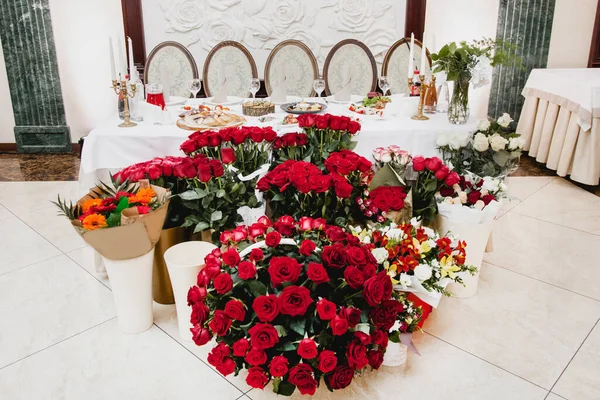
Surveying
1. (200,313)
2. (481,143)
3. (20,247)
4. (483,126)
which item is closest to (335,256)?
(200,313)

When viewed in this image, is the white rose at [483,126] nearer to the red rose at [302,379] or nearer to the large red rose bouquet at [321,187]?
the large red rose bouquet at [321,187]

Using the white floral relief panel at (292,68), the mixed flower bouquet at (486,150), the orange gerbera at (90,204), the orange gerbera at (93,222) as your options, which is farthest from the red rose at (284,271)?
the white floral relief panel at (292,68)

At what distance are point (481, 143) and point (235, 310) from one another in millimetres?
1411

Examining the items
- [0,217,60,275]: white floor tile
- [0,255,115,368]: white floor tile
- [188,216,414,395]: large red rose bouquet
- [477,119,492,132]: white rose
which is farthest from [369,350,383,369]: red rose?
[0,217,60,275]: white floor tile

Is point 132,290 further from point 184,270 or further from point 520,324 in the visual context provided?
point 520,324

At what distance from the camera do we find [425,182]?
221 cm

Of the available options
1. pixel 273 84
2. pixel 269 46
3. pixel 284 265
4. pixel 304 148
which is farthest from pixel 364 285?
pixel 269 46

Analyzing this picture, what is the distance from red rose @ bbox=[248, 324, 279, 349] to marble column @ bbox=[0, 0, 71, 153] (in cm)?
378

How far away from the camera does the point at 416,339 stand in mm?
1995

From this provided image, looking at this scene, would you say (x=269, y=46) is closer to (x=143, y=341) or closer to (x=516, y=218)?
(x=516, y=218)

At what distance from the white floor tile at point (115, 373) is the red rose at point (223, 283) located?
1.41 feet

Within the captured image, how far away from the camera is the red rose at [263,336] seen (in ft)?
4.62

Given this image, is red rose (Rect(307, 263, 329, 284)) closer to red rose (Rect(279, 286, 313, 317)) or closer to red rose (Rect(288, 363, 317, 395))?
red rose (Rect(279, 286, 313, 317))

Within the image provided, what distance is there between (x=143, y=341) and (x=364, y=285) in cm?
97
